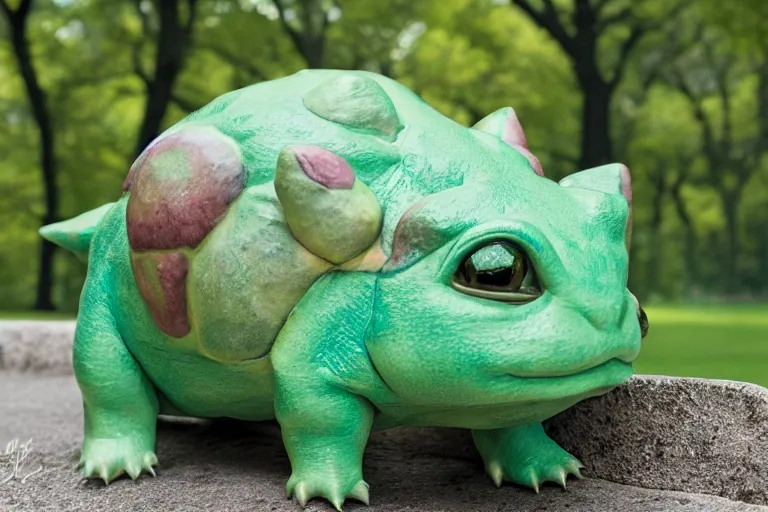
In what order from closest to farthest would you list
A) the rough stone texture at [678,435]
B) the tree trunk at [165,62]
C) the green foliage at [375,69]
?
the rough stone texture at [678,435] < the tree trunk at [165,62] < the green foliage at [375,69]

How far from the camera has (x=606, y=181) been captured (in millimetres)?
3047

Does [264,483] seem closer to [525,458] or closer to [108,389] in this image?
[108,389]

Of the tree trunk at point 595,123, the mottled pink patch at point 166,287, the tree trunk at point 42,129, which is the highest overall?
the mottled pink patch at point 166,287

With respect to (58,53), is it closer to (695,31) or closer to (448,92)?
(448,92)

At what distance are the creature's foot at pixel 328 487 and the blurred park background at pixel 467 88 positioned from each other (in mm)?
7835

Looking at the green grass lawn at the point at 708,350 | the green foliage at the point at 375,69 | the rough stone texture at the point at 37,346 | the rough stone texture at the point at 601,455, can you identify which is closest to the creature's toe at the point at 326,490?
the rough stone texture at the point at 601,455

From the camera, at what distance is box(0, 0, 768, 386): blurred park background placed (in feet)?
47.1

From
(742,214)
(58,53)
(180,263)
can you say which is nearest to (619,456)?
(180,263)

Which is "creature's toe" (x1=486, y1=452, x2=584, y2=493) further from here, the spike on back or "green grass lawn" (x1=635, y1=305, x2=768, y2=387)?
"green grass lawn" (x1=635, y1=305, x2=768, y2=387)

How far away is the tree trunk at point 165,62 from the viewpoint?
14055mm

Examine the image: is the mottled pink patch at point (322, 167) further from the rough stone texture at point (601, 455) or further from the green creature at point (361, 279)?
the rough stone texture at point (601, 455)

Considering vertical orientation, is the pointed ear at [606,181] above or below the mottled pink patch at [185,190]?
above

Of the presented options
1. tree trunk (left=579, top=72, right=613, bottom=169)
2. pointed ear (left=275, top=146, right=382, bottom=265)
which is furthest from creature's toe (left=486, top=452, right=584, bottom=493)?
tree trunk (left=579, top=72, right=613, bottom=169)

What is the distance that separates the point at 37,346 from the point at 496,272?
15.6ft
